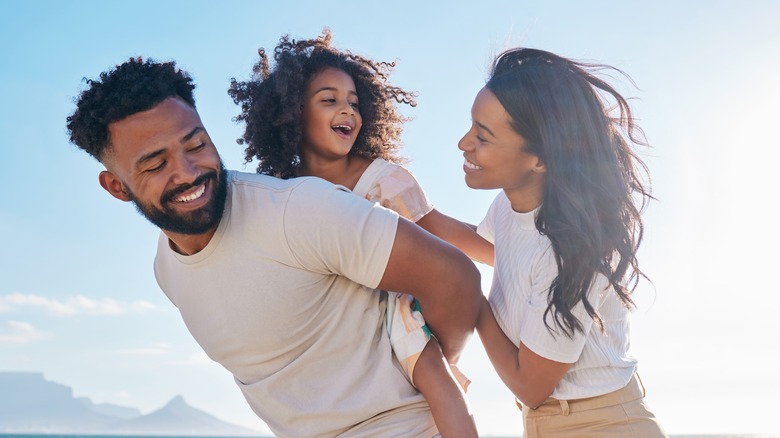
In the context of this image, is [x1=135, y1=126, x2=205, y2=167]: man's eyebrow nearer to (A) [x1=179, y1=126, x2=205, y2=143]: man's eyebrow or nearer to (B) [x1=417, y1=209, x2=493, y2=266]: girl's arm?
(A) [x1=179, y1=126, x2=205, y2=143]: man's eyebrow

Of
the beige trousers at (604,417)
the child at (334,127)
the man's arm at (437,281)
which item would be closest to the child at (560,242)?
the beige trousers at (604,417)

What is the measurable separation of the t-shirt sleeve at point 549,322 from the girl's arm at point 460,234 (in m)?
0.88

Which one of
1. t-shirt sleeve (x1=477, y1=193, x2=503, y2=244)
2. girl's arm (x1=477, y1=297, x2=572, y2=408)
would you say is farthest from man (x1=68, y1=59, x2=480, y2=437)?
t-shirt sleeve (x1=477, y1=193, x2=503, y2=244)

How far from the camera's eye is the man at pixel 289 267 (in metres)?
3.22

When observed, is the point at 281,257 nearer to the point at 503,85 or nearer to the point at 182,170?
the point at 182,170

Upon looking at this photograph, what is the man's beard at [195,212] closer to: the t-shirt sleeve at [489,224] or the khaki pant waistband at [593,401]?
the t-shirt sleeve at [489,224]

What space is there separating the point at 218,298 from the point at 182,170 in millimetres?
533

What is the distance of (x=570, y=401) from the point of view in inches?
136

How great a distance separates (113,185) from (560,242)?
190 centimetres

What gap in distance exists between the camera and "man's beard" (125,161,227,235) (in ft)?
10.8

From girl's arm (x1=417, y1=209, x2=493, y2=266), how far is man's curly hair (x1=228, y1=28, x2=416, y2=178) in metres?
0.47

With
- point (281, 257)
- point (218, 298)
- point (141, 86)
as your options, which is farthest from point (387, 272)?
point (141, 86)

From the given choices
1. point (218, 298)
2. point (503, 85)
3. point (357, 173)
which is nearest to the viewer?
point (218, 298)

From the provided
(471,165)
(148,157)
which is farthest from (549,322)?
(148,157)
